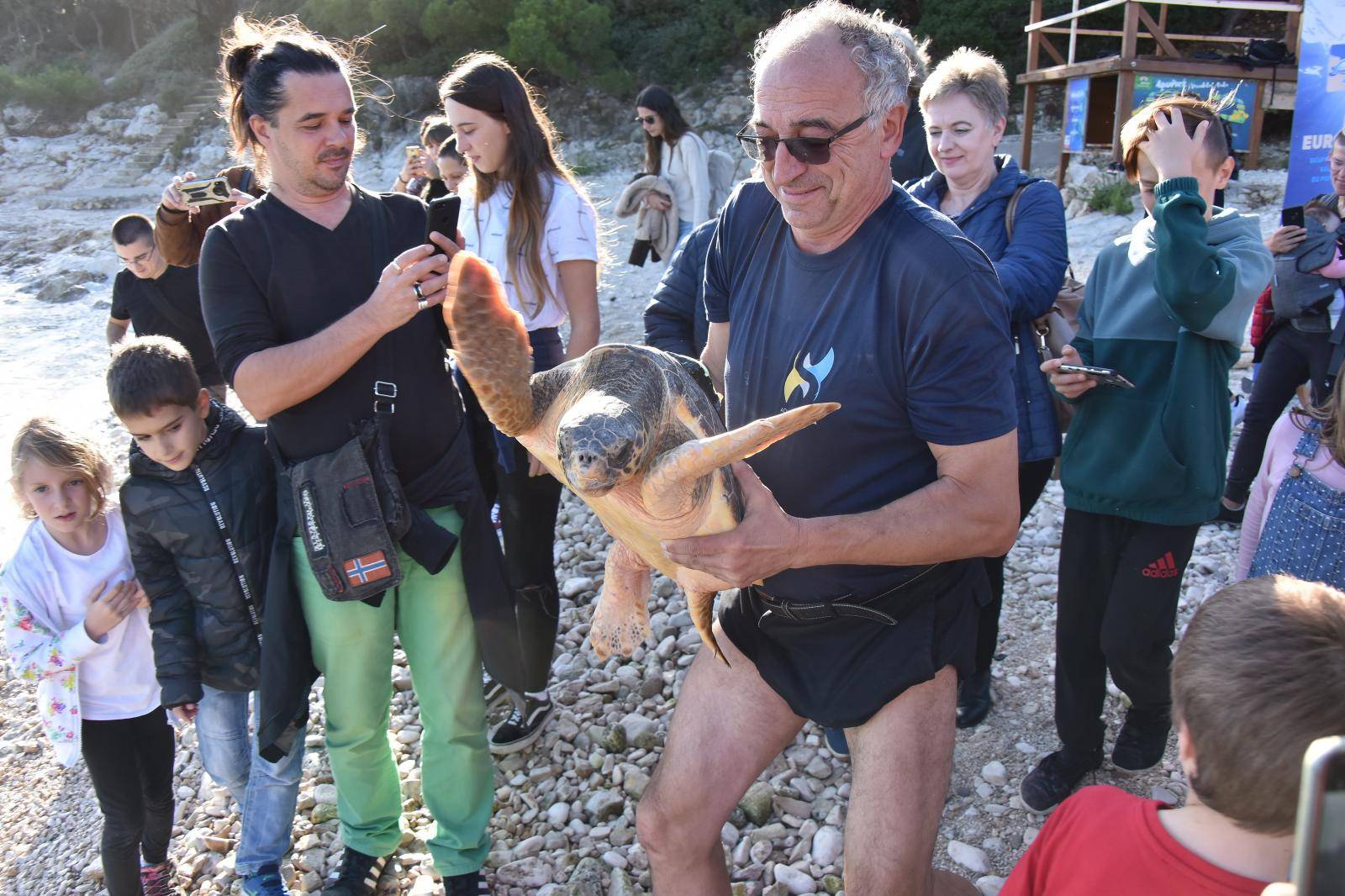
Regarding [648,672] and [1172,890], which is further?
[648,672]

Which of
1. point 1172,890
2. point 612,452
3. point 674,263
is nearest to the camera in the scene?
point 1172,890

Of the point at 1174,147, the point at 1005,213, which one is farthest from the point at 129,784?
the point at 1174,147

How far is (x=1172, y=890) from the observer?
1181 millimetres

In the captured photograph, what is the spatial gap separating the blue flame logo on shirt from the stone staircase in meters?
23.2

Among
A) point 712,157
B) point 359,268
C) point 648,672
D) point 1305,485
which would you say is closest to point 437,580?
point 359,268

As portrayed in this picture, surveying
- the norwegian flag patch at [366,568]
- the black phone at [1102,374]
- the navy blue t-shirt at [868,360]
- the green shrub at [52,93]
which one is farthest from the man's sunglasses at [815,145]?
the green shrub at [52,93]

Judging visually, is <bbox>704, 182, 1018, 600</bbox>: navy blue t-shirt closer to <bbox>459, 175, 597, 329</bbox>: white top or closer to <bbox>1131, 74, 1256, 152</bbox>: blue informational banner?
<bbox>459, 175, 597, 329</bbox>: white top

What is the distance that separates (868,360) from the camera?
65.1 inches

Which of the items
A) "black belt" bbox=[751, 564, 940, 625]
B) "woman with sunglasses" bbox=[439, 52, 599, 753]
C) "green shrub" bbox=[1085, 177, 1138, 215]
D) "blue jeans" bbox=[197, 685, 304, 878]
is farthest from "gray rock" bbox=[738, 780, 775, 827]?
"green shrub" bbox=[1085, 177, 1138, 215]

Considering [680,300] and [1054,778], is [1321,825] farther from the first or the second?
[1054,778]

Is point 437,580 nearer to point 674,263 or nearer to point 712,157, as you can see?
point 674,263

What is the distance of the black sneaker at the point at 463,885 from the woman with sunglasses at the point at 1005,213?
1.88 meters

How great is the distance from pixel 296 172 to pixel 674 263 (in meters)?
1.12

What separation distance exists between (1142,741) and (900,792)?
5.24ft
